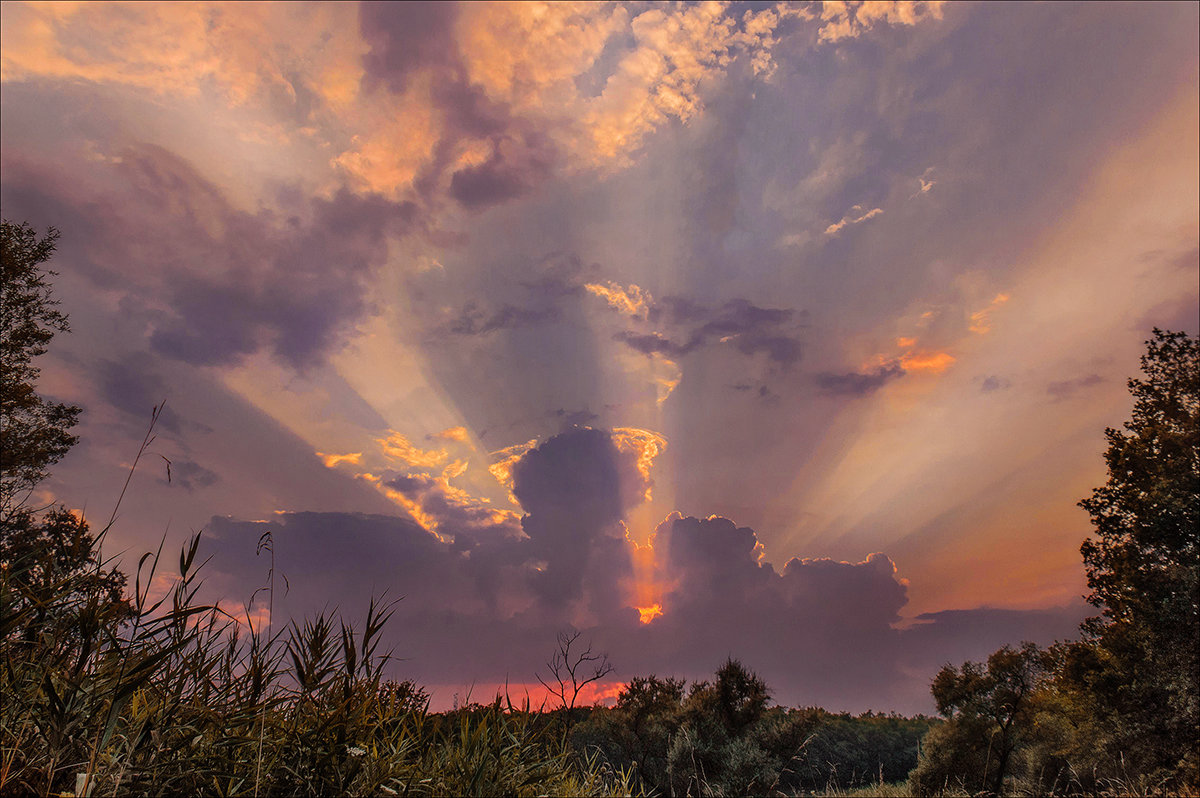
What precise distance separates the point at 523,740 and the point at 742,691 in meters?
42.0

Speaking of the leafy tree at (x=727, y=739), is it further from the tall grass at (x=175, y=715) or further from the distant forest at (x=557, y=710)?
the tall grass at (x=175, y=715)

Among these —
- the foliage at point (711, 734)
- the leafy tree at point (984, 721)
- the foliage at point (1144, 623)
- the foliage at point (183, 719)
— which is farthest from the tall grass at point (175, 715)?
the leafy tree at point (984, 721)

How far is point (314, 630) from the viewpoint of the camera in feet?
16.8

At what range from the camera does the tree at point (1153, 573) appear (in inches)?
1078

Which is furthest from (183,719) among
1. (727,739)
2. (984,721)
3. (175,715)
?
(984,721)

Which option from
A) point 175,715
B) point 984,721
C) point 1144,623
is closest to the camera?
point 175,715

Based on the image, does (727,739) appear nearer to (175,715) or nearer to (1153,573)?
(1153,573)

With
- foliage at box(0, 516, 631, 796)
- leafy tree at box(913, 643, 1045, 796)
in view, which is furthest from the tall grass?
leafy tree at box(913, 643, 1045, 796)

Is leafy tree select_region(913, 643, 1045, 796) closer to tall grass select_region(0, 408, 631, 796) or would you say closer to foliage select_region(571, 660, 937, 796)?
foliage select_region(571, 660, 937, 796)

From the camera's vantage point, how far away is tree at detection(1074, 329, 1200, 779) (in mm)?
27375

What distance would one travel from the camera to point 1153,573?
2859 centimetres

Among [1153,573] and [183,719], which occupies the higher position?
[1153,573]

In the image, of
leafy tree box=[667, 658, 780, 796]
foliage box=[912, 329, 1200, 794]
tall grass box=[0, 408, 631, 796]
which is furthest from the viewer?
leafy tree box=[667, 658, 780, 796]

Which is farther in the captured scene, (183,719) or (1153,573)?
(1153,573)
